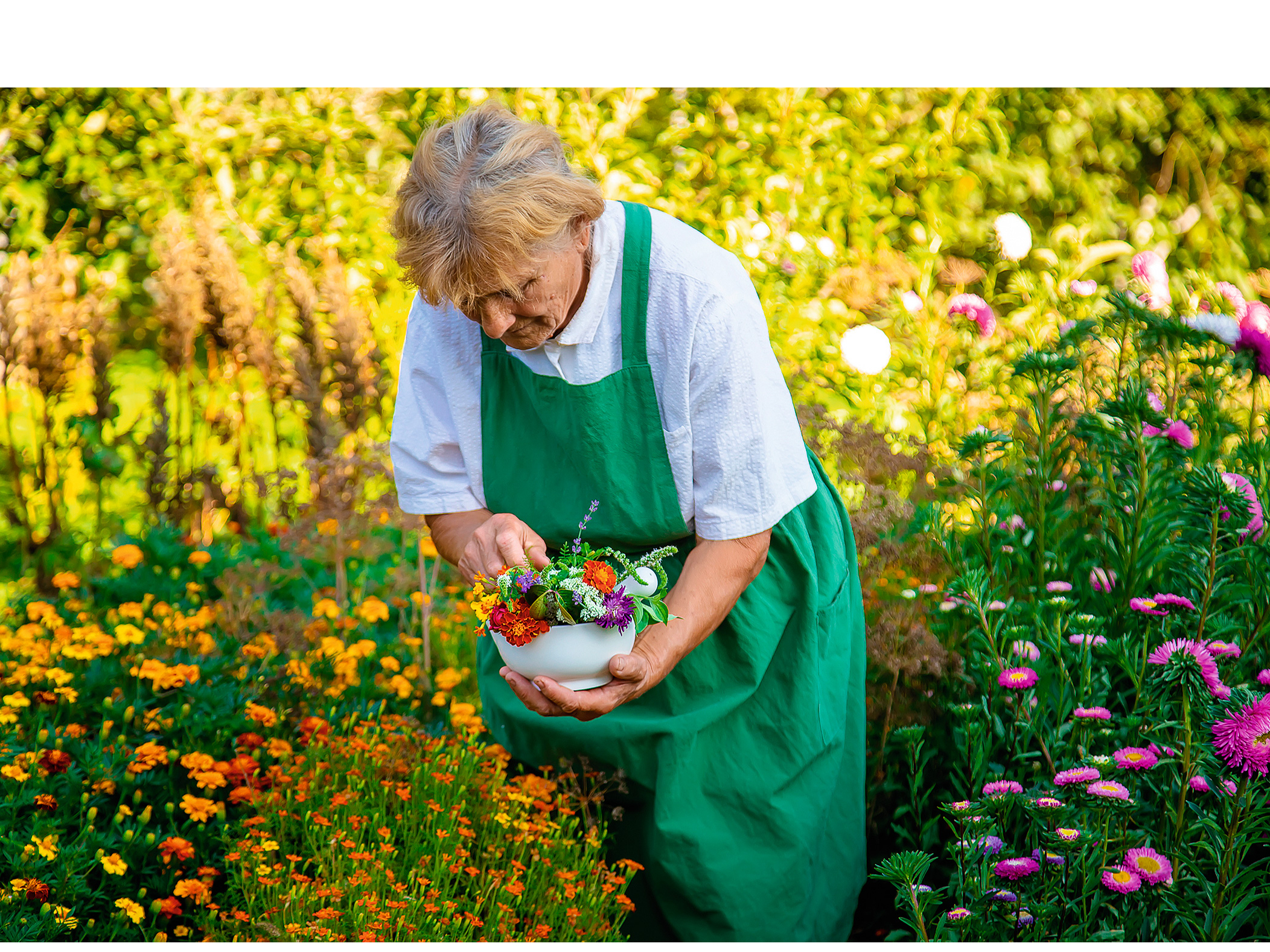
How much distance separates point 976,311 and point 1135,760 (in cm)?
163

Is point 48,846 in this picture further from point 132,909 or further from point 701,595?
point 701,595

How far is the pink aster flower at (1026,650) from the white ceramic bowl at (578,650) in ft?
2.56

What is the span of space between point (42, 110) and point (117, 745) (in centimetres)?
289

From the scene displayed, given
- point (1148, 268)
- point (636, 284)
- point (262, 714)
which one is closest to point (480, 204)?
point (636, 284)

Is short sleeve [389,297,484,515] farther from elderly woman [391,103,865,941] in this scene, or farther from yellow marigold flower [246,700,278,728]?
yellow marigold flower [246,700,278,728]

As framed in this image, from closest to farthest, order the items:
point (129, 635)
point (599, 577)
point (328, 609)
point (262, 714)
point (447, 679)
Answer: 1. point (599, 577)
2. point (262, 714)
3. point (129, 635)
4. point (447, 679)
5. point (328, 609)

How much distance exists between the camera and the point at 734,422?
1.75m

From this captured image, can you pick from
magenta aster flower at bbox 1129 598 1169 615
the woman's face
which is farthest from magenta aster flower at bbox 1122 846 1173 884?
the woman's face

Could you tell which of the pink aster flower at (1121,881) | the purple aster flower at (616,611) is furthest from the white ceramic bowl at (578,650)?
the pink aster flower at (1121,881)

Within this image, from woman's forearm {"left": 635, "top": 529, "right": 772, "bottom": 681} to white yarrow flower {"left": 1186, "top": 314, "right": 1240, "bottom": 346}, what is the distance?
104 cm

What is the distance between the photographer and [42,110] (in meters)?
3.93

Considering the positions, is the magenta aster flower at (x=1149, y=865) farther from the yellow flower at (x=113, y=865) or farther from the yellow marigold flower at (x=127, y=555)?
the yellow marigold flower at (x=127, y=555)

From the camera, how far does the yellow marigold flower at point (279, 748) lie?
210 cm

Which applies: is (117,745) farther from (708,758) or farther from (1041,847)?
(1041,847)
